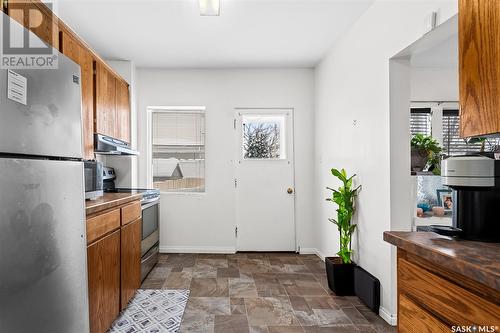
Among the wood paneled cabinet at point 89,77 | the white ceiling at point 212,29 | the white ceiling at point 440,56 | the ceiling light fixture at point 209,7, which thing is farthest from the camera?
the white ceiling at point 440,56

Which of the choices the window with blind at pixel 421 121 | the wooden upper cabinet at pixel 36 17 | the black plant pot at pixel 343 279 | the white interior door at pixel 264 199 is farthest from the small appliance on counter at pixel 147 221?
the window with blind at pixel 421 121

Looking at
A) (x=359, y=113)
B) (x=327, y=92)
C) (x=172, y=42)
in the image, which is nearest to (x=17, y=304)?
(x=359, y=113)

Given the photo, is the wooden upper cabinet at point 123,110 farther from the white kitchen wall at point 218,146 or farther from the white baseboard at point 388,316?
the white baseboard at point 388,316

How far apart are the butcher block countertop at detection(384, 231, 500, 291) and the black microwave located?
6.69 feet

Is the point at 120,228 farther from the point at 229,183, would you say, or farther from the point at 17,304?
the point at 229,183

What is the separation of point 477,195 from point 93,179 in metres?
2.37

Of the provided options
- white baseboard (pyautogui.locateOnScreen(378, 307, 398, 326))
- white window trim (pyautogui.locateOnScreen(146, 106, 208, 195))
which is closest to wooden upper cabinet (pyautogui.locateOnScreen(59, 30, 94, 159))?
white window trim (pyautogui.locateOnScreen(146, 106, 208, 195))

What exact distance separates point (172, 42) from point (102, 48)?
913mm

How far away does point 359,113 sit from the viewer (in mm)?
2984

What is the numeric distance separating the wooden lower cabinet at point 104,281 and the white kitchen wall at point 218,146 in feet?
6.54

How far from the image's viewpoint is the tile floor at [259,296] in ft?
7.82

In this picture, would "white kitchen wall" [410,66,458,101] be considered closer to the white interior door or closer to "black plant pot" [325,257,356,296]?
the white interior door

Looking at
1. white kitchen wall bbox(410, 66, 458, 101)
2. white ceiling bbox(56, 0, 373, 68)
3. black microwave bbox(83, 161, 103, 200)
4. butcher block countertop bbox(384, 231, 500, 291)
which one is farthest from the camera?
white kitchen wall bbox(410, 66, 458, 101)

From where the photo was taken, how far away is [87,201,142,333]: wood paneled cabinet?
1.93 metres
